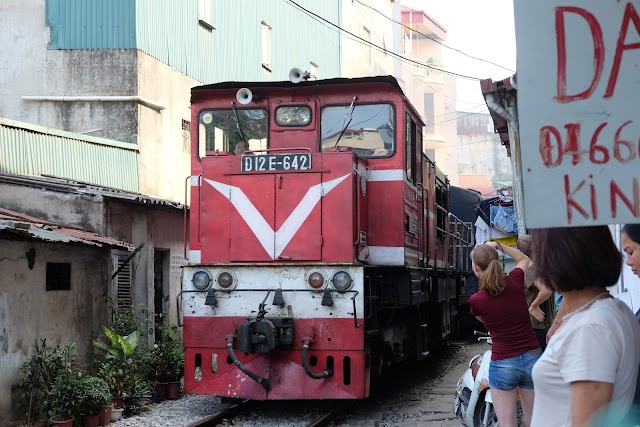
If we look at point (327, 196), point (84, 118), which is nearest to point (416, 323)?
point (327, 196)

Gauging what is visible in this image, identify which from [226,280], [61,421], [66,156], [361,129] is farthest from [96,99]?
[61,421]

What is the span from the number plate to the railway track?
8.48 feet

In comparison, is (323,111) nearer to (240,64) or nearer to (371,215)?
(371,215)

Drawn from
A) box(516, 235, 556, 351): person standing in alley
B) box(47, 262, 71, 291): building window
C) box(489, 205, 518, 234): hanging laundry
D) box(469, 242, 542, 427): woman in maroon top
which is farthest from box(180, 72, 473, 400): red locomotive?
box(489, 205, 518, 234): hanging laundry

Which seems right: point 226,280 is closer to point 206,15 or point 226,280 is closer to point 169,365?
point 169,365

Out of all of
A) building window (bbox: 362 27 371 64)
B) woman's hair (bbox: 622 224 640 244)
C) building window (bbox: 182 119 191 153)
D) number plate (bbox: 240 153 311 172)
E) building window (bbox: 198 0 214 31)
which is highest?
building window (bbox: 362 27 371 64)

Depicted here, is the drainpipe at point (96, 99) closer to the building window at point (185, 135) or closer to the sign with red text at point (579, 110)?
the building window at point (185, 135)

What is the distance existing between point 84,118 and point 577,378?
14983 mm

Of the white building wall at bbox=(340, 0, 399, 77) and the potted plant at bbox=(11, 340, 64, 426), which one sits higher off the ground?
the white building wall at bbox=(340, 0, 399, 77)

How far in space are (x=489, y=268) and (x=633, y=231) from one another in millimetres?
2352

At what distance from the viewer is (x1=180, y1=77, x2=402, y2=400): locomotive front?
339 inches

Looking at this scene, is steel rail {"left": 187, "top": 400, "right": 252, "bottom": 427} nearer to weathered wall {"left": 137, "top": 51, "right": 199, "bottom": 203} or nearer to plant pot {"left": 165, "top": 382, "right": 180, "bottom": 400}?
plant pot {"left": 165, "top": 382, "right": 180, "bottom": 400}

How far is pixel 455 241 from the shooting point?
1566 centimetres

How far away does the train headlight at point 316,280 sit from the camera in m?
8.68
